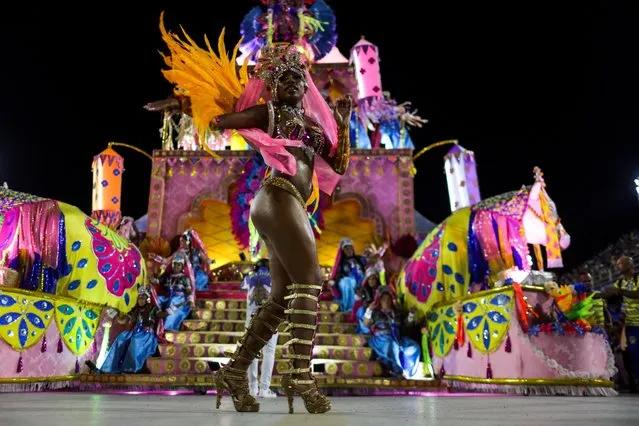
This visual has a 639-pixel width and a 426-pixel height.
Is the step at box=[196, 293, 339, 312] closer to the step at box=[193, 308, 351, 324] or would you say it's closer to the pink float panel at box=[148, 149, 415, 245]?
the step at box=[193, 308, 351, 324]

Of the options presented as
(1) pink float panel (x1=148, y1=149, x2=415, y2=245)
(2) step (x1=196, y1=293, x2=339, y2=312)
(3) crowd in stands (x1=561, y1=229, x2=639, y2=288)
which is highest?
(1) pink float panel (x1=148, y1=149, x2=415, y2=245)

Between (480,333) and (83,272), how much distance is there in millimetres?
4709

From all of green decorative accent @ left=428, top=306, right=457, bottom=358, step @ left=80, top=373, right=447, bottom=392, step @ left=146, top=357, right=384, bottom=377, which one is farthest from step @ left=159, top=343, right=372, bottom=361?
green decorative accent @ left=428, top=306, right=457, bottom=358

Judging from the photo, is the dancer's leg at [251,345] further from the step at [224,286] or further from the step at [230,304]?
the step at [224,286]

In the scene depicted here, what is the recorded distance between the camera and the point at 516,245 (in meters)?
5.78

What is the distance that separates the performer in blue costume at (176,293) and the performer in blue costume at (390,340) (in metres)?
2.58

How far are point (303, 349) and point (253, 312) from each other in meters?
1.98

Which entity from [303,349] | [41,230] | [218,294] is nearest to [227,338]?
[218,294]

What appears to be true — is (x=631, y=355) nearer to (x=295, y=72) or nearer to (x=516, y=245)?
(x=516, y=245)

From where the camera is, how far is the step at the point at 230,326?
6668 mm

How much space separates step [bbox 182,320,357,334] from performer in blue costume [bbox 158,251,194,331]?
17 cm

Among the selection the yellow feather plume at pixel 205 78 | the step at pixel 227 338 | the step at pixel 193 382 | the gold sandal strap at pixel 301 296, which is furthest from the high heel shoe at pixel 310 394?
the step at pixel 227 338

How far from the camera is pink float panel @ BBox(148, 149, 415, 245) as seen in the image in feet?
36.6

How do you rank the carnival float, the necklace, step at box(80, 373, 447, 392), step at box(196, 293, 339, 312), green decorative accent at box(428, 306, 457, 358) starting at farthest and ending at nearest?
step at box(196, 293, 339, 312) → green decorative accent at box(428, 306, 457, 358) → step at box(80, 373, 447, 392) → the carnival float → the necklace
